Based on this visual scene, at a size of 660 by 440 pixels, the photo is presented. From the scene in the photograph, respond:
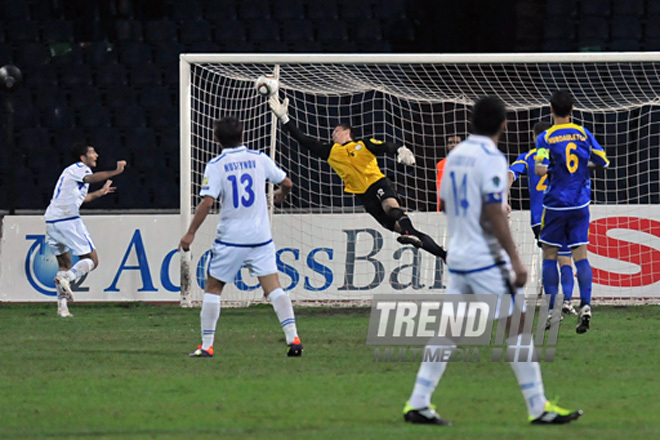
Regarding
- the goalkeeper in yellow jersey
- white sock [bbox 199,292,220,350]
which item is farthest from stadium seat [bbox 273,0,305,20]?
white sock [bbox 199,292,220,350]

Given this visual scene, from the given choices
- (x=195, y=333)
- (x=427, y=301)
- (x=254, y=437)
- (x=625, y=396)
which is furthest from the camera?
(x=427, y=301)

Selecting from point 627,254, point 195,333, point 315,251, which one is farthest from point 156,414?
point 627,254

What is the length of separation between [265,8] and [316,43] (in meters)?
1.09

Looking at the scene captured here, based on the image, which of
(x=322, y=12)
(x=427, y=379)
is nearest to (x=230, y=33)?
(x=322, y=12)

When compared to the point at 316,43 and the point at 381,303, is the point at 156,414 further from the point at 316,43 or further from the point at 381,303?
the point at 316,43

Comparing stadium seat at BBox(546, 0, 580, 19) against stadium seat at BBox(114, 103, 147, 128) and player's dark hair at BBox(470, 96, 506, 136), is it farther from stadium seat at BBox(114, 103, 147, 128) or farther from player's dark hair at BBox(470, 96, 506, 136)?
player's dark hair at BBox(470, 96, 506, 136)

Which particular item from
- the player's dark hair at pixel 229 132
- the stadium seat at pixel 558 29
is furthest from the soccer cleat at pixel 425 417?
the stadium seat at pixel 558 29

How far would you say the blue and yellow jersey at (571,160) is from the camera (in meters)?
9.34

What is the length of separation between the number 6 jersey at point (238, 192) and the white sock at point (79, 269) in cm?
481

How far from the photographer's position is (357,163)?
12.8 meters

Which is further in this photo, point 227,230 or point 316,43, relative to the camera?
point 316,43

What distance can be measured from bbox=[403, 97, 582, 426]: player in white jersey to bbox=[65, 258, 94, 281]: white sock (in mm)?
7877

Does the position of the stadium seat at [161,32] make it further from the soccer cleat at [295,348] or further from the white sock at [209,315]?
the soccer cleat at [295,348]

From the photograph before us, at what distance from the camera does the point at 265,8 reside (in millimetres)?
17672
